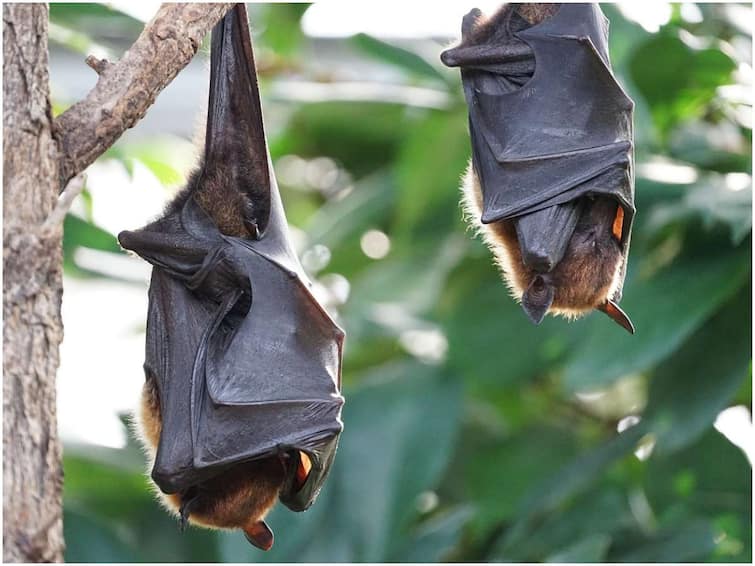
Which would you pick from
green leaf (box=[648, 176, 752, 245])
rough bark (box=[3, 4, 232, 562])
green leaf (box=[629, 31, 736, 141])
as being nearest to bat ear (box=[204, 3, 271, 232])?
rough bark (box=[3, 4, 232, 562])

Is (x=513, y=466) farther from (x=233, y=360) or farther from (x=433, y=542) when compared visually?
(x=233, y=360)

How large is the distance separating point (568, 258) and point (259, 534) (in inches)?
38.0

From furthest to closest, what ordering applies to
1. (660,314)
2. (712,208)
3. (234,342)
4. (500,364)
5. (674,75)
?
(500,364), (674,75), (660,314), (712,208), (234,342)

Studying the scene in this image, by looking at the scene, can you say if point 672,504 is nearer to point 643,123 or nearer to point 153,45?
point 643,123

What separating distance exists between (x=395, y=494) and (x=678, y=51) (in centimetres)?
188

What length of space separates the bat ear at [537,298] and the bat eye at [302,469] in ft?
1.92

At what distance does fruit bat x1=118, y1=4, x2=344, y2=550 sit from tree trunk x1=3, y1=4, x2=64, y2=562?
0.59 metres

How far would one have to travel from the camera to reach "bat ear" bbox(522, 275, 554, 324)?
97.4 inches

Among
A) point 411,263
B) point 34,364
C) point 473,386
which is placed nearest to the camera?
point 34,364

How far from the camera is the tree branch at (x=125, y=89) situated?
2127 mm

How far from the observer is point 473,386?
15.6ft

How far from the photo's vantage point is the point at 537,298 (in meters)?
2.51

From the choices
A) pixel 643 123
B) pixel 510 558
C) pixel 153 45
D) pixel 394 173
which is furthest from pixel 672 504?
pixel 153 45

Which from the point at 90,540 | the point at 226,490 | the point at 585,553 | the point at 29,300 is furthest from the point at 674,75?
the point at 29,300
